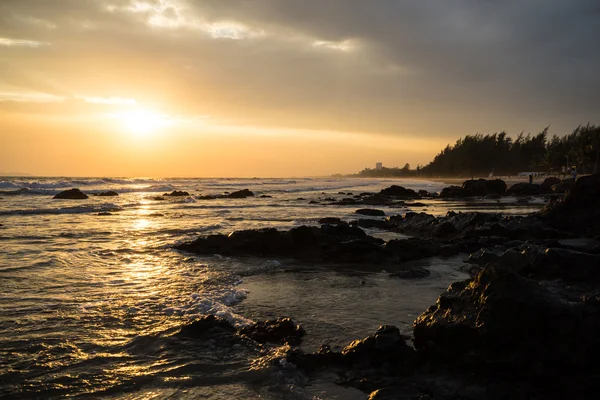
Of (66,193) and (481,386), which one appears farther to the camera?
(66,193)

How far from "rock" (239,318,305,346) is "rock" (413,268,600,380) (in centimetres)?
154

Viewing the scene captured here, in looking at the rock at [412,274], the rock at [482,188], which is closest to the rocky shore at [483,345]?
the rock at [412,274]

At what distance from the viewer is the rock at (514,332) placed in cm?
372

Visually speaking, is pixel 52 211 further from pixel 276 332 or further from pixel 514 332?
pixel 514 332

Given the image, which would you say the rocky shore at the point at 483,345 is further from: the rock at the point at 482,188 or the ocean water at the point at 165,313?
the rock at the point at 482,188

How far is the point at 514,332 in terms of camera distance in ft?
12.8

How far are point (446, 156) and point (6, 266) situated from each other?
458 ft

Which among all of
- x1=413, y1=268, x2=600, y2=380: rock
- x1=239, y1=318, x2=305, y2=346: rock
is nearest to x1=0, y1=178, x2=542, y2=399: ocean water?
x1=239, y1=318, x2=305, y2=346: rock

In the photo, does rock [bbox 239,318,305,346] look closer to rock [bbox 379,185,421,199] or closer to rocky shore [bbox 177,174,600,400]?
rocky shore [bbox 177,174,600,400]

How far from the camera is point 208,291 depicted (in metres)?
7.53

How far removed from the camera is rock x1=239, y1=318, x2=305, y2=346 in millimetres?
5096

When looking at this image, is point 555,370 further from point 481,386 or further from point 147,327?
point 147,327

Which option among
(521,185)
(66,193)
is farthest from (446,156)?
(66,193)

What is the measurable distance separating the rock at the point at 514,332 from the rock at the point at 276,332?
154cm
